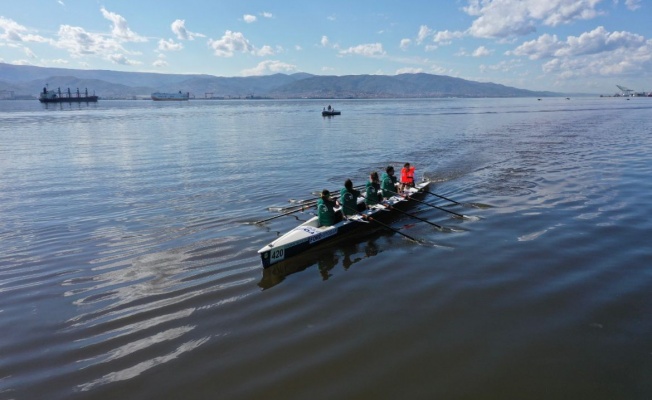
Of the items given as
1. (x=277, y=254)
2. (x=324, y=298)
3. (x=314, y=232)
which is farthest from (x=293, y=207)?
(x=324, y=298)

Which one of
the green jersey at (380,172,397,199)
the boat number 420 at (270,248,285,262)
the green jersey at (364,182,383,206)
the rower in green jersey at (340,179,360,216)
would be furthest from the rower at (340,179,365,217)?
the boat number 420 at (270,248,285,262)

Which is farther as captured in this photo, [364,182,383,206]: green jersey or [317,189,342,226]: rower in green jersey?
[364,182,383,206]: green jersey

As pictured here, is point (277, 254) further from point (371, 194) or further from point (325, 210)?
point (371, 194)

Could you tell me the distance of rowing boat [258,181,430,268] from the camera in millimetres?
11551

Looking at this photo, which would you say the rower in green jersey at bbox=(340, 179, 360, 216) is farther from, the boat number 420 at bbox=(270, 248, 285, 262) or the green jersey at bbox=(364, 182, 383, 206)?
the boat number 420 at bbox=(270, 248, 285, 262)

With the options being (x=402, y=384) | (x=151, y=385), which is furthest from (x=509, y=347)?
(x=151, y=385)

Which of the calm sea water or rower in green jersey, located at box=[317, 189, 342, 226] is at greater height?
rower in green jersey, located at box=[317, 189, 342, 226]

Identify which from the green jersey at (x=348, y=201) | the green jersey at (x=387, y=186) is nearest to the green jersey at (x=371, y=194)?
the green jersey at (x=387, y=186)

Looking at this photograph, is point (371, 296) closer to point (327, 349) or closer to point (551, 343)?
point (327, 349)

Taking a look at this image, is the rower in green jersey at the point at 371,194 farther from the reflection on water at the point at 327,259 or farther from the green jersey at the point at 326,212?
the green jersey at the point at 326,212

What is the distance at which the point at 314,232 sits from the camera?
42.5ft

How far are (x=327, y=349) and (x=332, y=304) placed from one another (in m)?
1.75

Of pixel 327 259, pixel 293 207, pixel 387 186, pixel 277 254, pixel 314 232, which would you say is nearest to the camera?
pixel 277 254

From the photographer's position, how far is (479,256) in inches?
465
